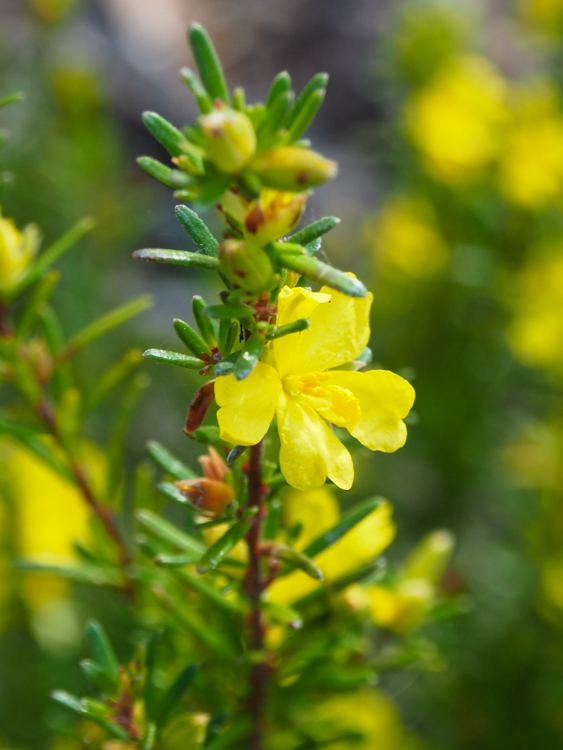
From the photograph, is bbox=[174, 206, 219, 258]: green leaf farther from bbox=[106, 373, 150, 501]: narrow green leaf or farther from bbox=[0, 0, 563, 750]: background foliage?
bbox=[0, 0, 563, 750]: background foliage

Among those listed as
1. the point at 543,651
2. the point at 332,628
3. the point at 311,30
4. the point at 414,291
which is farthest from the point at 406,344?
the point at 311,30

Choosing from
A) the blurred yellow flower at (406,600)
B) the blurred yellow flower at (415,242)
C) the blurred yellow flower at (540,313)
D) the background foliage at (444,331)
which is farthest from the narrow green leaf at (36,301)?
the blurred yellow flower at (415,242)

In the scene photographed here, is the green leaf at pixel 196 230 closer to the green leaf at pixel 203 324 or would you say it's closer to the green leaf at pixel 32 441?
the green leaf at pixel 203 324

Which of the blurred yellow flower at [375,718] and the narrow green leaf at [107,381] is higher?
the narrow green leaf at [107,381]

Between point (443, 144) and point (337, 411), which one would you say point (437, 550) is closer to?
point (337, 411)

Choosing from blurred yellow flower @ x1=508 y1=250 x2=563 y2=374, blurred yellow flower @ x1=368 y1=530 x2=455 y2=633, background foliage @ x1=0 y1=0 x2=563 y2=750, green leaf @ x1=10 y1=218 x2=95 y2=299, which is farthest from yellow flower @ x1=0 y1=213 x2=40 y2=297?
blurred yellow flower @ x1=508 y1=250 x2=563 y2=374

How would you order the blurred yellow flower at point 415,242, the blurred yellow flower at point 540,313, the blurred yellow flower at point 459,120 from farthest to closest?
the blurred yellow flower at point 415,242 → the blurred yellow flower at point 459,120 → the blurred yellow flower at point 540,313
